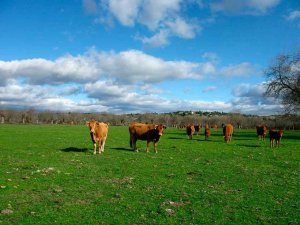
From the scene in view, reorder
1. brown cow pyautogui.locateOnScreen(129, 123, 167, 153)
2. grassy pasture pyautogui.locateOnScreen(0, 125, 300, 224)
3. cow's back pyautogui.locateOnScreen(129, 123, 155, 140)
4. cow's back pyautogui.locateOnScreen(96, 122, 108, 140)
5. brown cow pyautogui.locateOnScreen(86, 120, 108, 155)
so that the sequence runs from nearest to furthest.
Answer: grassy pasture pyautogui.locateOnScreen(0, 125, 300, 224) → brown cow pyautogui.locateOnScreen(86, 120, 108, 155) → cow's back pyautogui.locateOnScreen(96, 122, 108, 140) → brown cow pyautogui.locateOnScreen(129, 123, 167, 153) → cow's back pyautogui.locateOnScreen(129, 123, 155, 140)

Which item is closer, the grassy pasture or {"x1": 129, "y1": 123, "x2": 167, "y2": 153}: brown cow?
the grassy pasture

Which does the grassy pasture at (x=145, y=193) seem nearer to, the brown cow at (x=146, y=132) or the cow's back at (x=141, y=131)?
the brown cow at (x=146, y=132)

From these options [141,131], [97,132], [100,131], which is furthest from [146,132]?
[97,132]

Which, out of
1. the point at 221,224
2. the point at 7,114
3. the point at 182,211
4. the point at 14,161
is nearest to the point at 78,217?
the point at 182,211

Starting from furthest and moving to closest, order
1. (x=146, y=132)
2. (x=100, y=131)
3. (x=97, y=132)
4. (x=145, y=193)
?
(x=146, y=132)
(x=100, y=131)
(x=97, y=132)
(x=145, y=193)

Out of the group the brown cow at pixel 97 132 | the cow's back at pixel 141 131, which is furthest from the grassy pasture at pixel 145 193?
the cow's back at pixel 141 131

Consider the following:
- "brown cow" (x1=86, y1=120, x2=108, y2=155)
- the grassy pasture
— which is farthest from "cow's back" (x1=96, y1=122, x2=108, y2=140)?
the grassy pasture

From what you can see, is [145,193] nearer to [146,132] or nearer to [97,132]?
[97,132]

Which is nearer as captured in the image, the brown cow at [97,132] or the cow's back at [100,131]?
→ the brown cow at [97,132]

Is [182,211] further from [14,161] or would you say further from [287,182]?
[14,161]

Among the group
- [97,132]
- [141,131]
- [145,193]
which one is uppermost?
[141,131]

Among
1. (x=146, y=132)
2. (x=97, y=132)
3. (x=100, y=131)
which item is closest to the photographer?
(x=97, y=132)

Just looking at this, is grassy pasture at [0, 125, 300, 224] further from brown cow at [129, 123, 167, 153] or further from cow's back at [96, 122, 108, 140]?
brown cow at [129, 123, 167, 153]

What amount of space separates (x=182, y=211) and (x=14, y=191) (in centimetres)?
576
